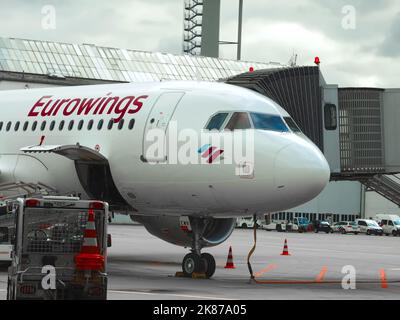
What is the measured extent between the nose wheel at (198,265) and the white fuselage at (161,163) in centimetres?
108

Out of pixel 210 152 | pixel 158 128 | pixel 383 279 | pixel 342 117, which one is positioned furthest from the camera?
pixel 342 117

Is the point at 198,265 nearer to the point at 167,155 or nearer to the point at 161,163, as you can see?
the point at 161,163

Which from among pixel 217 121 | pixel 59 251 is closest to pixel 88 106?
pixel 217 121

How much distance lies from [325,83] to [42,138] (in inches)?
330

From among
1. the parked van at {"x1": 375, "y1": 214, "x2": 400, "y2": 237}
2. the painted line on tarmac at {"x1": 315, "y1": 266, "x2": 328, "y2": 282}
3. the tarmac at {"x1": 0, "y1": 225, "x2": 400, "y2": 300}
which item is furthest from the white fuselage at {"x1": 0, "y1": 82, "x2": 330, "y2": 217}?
the parked van at {"x1": 375, "y1": 214, "x2": 400, "y2": 237}

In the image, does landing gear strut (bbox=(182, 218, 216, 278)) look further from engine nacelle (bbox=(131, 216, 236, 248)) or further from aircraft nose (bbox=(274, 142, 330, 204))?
aircraft nose (bbox=(274, 142, 330, 204))

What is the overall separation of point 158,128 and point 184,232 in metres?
4.24

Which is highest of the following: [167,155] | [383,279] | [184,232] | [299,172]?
[167,155]

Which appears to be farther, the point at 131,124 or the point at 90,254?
the point at 131,124

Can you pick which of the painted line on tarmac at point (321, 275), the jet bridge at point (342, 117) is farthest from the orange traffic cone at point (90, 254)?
the jet bridge at point (342, 117)

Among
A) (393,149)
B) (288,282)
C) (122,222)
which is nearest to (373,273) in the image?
(393,149)

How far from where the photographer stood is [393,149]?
26906 mm

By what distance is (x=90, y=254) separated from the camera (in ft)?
44.6

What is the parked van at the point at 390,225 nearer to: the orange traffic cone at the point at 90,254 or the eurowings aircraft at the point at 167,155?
the eurowings aircraft at the point at 167,155
